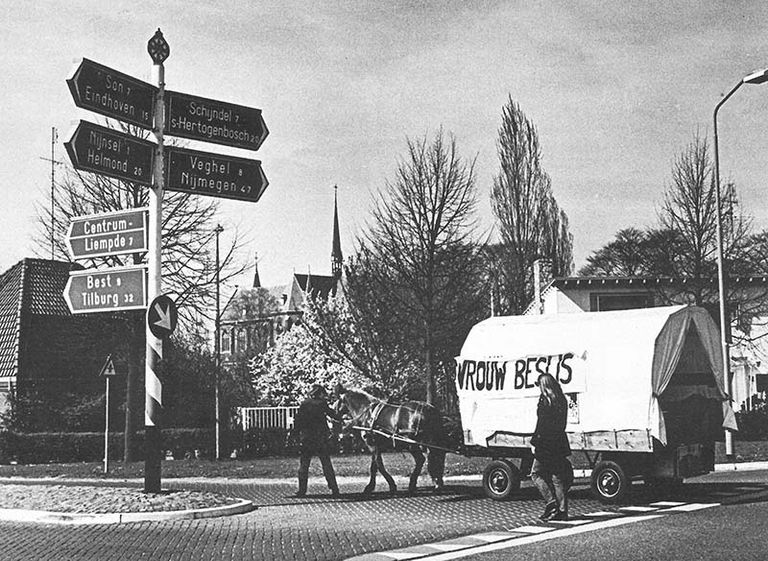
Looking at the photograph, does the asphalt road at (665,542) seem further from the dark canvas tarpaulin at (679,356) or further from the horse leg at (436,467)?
the horse leg at (436,467)

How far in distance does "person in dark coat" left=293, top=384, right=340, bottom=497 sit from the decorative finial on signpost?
19.8 ft

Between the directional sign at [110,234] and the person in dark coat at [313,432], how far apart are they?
3942 millimetres

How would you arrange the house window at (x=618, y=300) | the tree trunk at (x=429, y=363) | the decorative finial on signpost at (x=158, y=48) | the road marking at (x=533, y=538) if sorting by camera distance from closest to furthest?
the road marking at (x=533, y=538)
the decorative finial on signpost at (x=158, y=48)
the tree trunk at (x=429, y=363)
the house window at (x=618, y=300)

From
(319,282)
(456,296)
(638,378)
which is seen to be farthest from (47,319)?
(319,282)

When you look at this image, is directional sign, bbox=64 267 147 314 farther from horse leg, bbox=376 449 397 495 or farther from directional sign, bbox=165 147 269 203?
horse leg, bbox=376 449 397 495

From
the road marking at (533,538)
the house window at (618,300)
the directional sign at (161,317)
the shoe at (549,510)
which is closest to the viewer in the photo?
the road marking at (533,538)

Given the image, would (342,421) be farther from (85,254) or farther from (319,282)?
(319,282)

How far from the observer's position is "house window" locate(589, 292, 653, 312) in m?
39.2

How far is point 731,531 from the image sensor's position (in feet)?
36.2

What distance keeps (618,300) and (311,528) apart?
29.4m

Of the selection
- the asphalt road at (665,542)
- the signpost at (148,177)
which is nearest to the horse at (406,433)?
the signpost at (148,177)

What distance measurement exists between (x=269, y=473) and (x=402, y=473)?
12.7ft

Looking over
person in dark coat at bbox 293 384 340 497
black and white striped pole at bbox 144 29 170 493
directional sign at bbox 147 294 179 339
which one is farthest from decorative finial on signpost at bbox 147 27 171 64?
person in dark coat at bbox 293 384 340 497

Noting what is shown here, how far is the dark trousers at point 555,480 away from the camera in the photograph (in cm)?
1237
